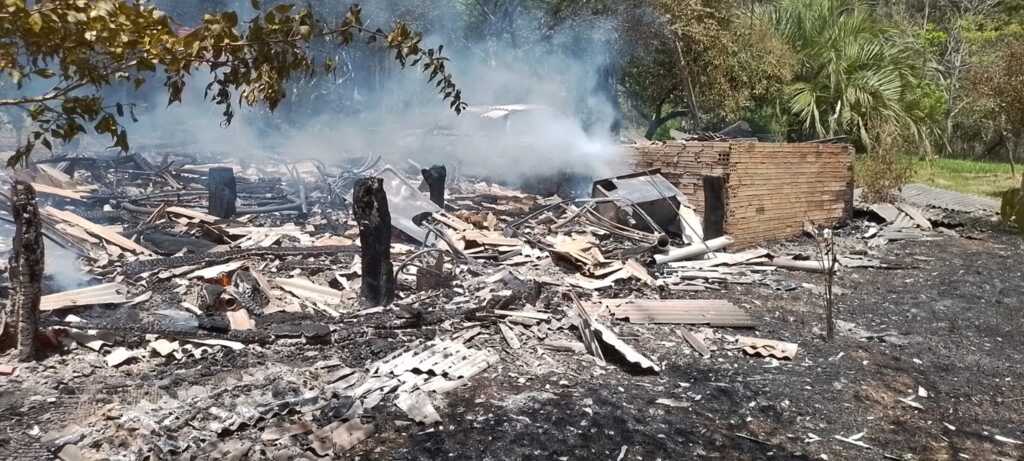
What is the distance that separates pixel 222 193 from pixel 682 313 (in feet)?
22.6

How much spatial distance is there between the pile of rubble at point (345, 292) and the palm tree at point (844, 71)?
8.09 m

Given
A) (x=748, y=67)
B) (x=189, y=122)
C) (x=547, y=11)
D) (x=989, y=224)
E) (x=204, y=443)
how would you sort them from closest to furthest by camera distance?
(x=204, y=443) < (x=989, y=224) < (x=748, y=67) < (x=547, y=11) < (x=189, y=122)

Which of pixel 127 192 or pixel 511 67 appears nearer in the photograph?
pixel 127 192

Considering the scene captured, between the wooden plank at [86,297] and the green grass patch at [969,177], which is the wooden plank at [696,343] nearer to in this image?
the wooden plank at [86,297]

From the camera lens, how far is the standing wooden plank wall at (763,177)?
978 centimetres

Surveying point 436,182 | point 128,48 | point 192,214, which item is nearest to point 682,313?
point 128,48

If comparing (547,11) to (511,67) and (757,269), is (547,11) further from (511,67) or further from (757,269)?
(757,269)

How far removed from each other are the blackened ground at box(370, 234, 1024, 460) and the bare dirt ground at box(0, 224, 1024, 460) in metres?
0.01

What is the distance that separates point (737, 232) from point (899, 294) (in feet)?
8.20

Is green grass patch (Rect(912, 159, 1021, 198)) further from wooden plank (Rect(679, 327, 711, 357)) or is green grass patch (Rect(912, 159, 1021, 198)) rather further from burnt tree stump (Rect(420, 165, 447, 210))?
wooden plank (Rect(679, 327, 711, 357))

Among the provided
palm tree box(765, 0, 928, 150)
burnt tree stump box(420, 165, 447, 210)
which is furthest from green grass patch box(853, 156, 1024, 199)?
burnt tree stump box(420, 165, 447, 210)

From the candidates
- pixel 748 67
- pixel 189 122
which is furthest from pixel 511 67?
pixel 189 122

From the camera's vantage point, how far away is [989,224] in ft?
43.1

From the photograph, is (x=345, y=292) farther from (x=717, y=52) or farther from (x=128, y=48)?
(x=717, y=52)
